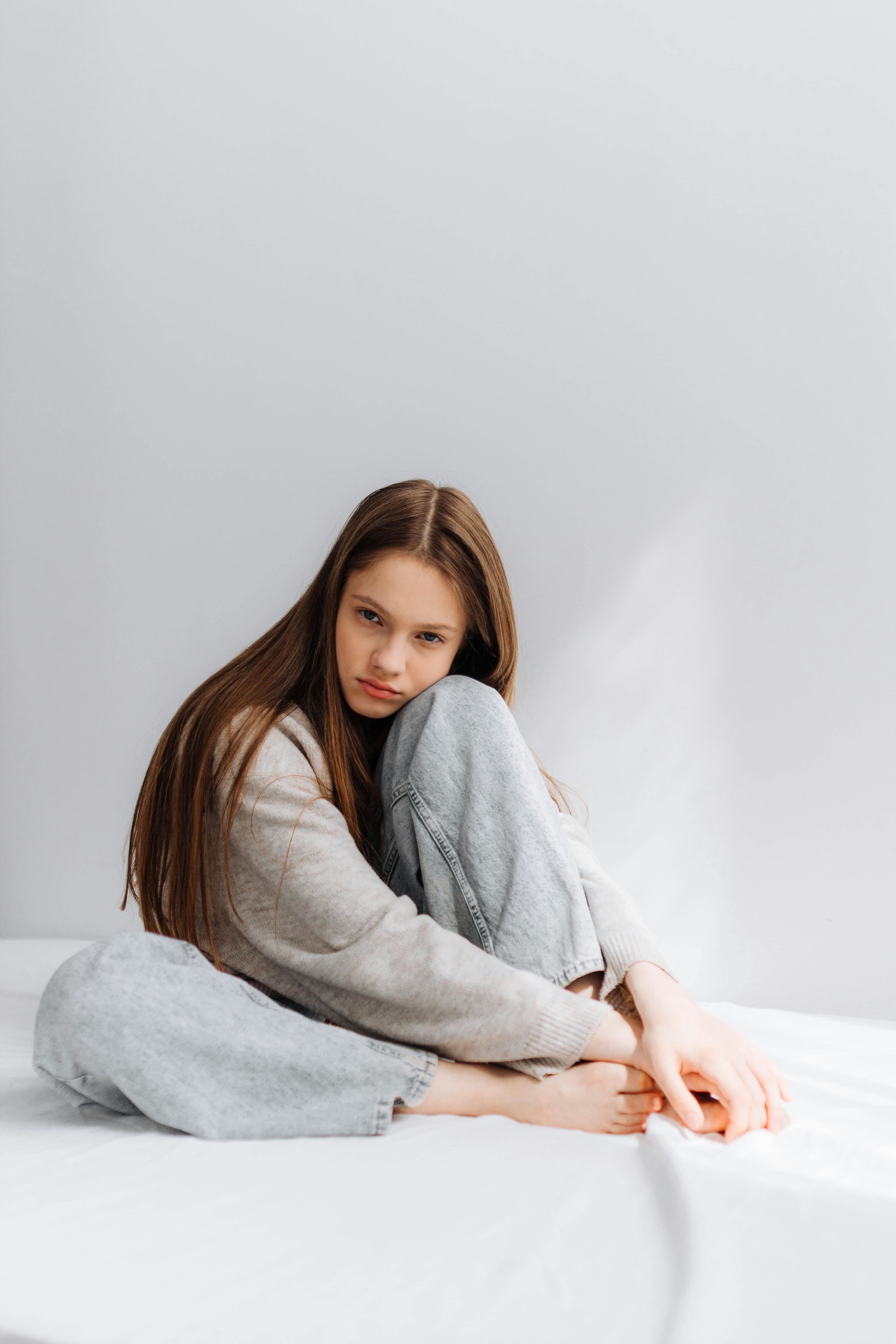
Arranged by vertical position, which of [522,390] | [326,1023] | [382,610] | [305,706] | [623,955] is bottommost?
[326,1023]

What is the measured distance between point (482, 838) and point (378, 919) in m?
0.11

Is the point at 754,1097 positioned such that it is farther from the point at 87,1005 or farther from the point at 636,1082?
the point at 87,1005

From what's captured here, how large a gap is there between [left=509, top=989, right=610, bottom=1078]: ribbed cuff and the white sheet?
0.05 m

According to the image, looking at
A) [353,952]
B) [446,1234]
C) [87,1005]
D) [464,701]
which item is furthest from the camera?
[464,701]

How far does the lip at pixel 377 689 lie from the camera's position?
3.23 ft

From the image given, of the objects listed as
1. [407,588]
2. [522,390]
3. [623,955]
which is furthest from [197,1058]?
[522,390]

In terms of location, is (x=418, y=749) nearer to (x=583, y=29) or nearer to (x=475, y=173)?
(x=475, y=173)

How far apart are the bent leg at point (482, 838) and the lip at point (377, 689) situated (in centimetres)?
4

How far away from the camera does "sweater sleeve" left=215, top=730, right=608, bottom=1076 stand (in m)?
0.77

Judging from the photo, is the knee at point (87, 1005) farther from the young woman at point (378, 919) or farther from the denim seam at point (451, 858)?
the denim seam at point (451, 858)

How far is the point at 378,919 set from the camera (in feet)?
2.64

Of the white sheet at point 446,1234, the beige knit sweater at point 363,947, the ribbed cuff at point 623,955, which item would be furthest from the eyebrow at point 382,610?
the white sheet at point 446,1234

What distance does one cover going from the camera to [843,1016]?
125 centimetres

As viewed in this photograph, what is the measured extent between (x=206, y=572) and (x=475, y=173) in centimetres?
69
